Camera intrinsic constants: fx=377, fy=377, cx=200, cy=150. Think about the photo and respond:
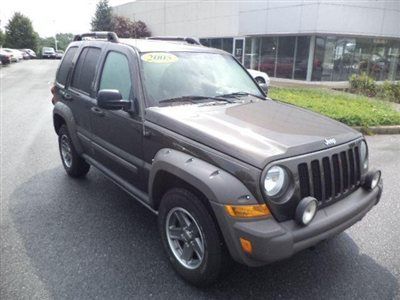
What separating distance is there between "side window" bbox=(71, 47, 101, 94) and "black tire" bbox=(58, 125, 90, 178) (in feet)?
2.77

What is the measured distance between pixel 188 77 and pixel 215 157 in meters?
1.38

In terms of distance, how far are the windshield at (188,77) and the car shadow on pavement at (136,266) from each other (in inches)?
57.4

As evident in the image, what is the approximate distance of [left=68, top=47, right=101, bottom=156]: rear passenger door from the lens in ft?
14.9

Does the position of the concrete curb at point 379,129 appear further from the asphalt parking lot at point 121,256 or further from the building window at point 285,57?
the building window at point 285,57

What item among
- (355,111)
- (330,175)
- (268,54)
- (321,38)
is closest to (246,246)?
(330,175)

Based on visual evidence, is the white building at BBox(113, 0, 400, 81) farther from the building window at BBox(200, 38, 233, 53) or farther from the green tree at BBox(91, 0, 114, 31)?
the green tree at BBox(91, 0, 114, 31)

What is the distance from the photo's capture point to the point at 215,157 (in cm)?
280

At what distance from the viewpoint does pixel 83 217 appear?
14.2 feet

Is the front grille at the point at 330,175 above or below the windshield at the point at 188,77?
below

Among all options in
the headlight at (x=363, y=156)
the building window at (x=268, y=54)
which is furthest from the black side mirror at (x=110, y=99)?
the building window at (x=268, y=54)

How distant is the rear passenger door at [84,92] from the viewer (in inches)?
179

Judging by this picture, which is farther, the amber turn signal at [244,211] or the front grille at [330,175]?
the front grille at [330,175]

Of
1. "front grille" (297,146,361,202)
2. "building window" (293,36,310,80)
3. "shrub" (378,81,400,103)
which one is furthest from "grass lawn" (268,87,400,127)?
"building window" (293,36,310,80)

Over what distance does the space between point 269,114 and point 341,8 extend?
1754cm
